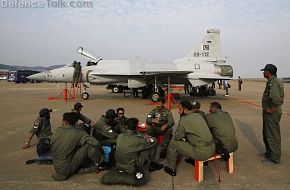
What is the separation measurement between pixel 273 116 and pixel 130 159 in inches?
116

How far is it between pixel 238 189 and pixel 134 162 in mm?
1642

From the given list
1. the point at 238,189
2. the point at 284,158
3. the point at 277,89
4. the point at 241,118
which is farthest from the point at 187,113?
the point at 241,118

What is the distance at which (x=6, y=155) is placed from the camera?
5.33 m

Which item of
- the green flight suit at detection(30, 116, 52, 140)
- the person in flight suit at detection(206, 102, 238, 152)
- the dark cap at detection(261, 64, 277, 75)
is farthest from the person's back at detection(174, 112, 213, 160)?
the green flight suit at detection(30, 116, 52, 140)

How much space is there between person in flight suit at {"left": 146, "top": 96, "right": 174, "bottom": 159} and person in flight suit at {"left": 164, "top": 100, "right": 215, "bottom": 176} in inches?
37.6

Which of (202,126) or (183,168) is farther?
Result: (183,168)

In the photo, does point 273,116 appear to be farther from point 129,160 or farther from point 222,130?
point 129,160

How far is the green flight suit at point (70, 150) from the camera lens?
13.0ft

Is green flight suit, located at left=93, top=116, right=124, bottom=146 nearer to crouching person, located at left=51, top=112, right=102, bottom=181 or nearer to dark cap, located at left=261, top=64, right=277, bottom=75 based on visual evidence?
crouching person, located at left=51, top=112, right=102, bottom=181

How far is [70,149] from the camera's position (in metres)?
4.00

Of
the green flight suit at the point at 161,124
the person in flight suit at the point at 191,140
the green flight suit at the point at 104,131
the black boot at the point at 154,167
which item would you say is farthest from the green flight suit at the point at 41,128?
the person in flight suit at the point at 191,140

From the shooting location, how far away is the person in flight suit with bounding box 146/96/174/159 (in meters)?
5.35

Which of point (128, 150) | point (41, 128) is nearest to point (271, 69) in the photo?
point (128, 150)

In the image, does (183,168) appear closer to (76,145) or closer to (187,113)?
(187,113)
